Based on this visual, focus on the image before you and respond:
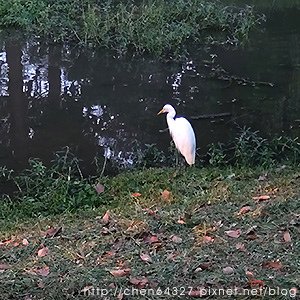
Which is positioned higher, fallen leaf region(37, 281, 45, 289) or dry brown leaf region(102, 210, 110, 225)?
dry brown leaf region(102, 210, 110, 225)

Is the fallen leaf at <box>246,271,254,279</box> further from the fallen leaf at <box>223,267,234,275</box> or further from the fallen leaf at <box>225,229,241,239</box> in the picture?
the fallen leaf at <box>225,229,241,239</box>

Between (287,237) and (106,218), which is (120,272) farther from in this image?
(106,218)

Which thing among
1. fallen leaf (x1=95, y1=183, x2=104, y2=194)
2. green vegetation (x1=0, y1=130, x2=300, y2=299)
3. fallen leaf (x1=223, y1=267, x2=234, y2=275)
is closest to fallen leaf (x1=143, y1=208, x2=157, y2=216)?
green vegetation (x1=0, y1=130, x2=300, y2=299)

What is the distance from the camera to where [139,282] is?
11.5ft

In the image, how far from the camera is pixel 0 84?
34.1 feet

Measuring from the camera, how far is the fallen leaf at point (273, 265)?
359cm

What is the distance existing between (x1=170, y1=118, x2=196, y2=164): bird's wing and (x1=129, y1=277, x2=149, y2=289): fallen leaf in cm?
350

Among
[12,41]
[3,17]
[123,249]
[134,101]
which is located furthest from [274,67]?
[123,249]

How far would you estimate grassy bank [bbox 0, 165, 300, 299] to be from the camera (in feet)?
11.5

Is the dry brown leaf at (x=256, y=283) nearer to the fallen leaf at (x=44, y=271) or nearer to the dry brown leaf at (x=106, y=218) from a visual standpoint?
the fallen leaf at (x=44, y=271)

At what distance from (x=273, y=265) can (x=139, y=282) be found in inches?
30.6

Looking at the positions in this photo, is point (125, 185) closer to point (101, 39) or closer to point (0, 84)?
point (0, 84)

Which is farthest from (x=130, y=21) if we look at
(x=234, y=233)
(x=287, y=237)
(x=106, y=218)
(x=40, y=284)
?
(x=40, y=284)

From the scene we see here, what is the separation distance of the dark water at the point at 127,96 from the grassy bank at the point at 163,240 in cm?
181
